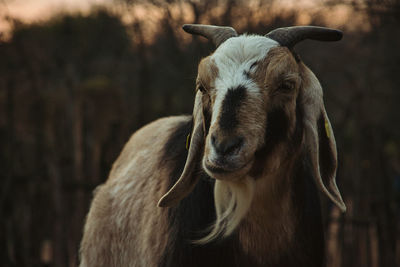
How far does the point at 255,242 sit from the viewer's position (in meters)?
3.62

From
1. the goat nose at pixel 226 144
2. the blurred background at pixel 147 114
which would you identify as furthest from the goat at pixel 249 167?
the blurred background at pixel 147 114

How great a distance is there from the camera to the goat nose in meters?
2.95

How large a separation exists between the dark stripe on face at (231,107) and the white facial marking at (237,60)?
30 millimetres

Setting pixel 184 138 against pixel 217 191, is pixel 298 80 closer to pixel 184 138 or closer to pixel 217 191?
pixel 217 191

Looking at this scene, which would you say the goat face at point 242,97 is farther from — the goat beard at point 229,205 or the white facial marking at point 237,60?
the goat beard at point 229,205

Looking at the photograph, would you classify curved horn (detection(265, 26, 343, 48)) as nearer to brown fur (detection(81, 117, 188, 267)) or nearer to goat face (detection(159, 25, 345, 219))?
goat face (detection(159, 25, 345, 219))

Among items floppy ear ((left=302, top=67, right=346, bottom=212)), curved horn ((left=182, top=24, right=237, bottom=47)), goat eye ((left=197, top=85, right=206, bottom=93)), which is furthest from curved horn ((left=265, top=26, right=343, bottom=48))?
goat eye ((left=197, top=85, right=206, bottom=93))

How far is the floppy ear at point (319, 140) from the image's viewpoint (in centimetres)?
350


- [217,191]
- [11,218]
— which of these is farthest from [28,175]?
[217,191]

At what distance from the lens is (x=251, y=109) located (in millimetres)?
3168

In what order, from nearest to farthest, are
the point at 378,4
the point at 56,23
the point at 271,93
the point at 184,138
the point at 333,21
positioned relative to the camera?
the point at 271,93, the point at 184,138, the point at 378,4, the point at 333,21, the point at 56,23

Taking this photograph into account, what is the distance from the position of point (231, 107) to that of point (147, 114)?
266 inches

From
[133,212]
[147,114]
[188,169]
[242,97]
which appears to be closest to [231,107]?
[242,97]

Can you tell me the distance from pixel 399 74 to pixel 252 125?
998cm
